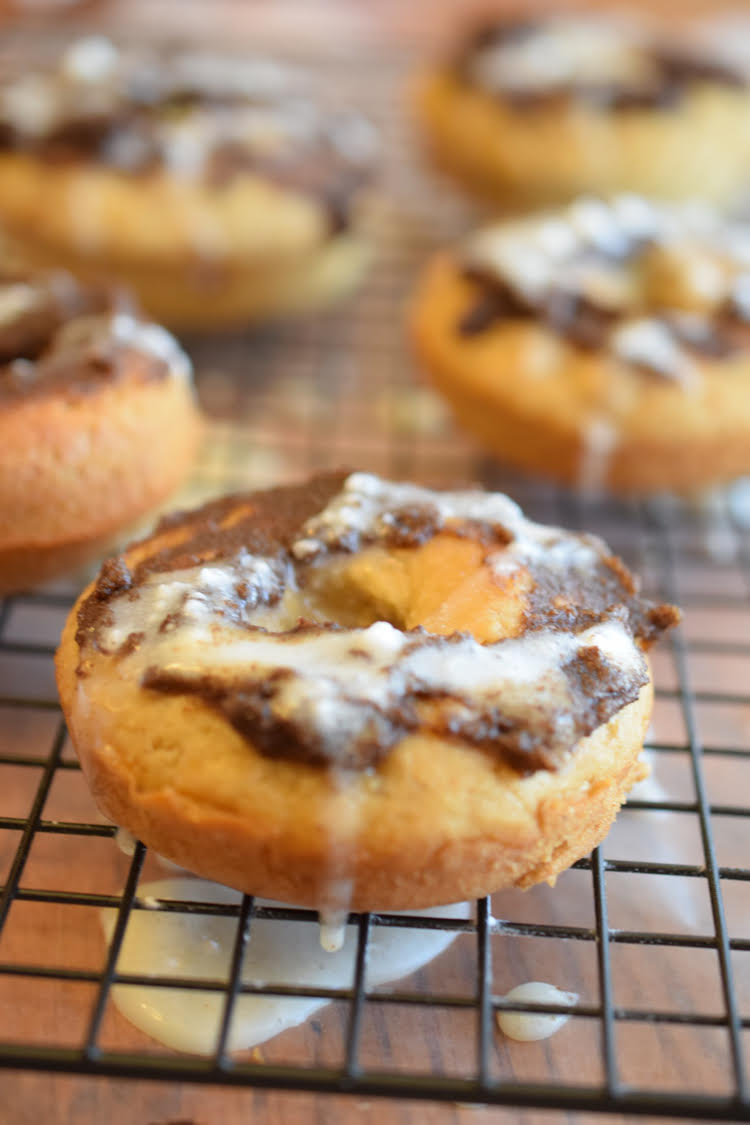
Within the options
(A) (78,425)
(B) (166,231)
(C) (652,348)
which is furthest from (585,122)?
(A) (78,425)

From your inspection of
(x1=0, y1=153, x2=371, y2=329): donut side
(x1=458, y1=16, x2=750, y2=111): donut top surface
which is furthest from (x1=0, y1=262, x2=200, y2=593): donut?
(x1=458, y1=16, x2=750, y2=111): donut top surface

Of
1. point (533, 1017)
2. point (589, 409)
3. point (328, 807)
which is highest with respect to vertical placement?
point (328, 807)

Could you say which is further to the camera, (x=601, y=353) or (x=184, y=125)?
(x=184, y=125)

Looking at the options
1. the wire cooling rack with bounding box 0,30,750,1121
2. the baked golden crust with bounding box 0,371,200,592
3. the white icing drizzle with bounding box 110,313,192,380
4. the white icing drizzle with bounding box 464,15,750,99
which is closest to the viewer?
the wire cooling rack with bounding box 0,30,750,1121

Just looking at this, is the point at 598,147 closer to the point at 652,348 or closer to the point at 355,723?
the point at 652,348

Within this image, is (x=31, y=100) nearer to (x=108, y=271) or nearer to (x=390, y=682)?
(x=108, y=271)

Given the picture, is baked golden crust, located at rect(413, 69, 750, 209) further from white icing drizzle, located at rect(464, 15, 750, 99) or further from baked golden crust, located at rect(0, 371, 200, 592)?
baked golden crust, located at rect(0, 371, 200, 592)

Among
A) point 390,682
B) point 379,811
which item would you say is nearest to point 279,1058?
point 379,811
